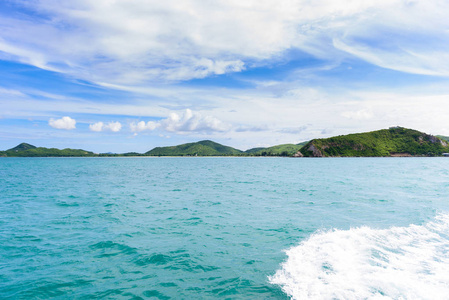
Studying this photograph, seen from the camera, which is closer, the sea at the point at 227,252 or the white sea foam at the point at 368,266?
the white sea foam at the point at 368,266

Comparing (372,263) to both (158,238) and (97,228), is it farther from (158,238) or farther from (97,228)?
(97,228)

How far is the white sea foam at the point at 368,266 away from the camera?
10.0m

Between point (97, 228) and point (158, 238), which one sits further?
point (97, 228)

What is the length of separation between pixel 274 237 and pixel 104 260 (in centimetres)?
1067

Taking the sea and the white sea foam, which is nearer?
the white sea foam

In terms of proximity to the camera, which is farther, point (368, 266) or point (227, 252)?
point (227, 252)

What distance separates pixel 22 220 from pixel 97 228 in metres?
9.14

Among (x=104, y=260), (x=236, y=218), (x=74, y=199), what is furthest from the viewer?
(x=74, y=199)

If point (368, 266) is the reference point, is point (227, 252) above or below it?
below

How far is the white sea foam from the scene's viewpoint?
10047 mm

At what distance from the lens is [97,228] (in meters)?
20.1

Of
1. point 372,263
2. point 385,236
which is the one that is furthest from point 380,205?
point 372,263

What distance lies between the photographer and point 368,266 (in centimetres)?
1241

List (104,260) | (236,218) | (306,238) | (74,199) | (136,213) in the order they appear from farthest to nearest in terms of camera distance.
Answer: (74,199), (136,213), (236,218), (306,238), (104,260)
